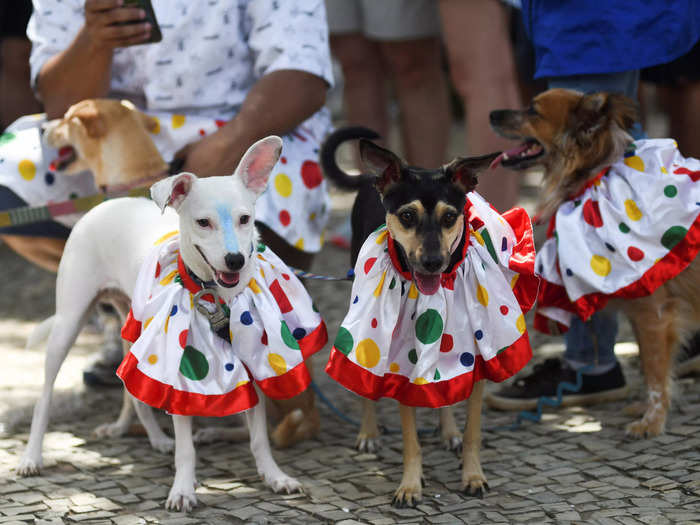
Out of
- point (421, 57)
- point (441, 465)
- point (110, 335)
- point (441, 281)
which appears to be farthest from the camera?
point (421, 57)

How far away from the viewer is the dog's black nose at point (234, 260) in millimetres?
2748

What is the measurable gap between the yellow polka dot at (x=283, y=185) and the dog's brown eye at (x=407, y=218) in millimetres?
1116

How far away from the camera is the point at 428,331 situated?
2832 mm

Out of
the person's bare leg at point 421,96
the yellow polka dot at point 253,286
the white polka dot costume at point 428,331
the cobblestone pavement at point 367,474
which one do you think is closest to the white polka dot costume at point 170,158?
the yellow polka dot at point 253,286

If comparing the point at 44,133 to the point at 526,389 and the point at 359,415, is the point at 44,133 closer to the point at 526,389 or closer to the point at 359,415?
the point at 359,415

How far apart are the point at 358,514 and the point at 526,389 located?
1228mm

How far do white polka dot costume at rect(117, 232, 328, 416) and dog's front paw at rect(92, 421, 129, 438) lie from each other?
2.41 ft

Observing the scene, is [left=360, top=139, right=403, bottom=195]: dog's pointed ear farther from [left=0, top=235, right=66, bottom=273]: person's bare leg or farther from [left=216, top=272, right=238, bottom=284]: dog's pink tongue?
[left=0, top=235, right=66, bottom=273]: person's bare leg

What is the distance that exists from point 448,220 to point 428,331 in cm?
35

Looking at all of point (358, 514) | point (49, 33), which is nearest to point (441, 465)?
point (358, 514)

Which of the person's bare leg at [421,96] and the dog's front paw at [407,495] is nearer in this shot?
the dog's front paw at [407,495]

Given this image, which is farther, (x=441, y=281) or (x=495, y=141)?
(x=495, y=141)

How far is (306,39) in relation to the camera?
3.83 m

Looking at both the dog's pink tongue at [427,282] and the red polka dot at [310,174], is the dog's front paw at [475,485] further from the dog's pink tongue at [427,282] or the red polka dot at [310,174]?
the red polka dot at [310,174]
